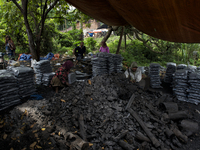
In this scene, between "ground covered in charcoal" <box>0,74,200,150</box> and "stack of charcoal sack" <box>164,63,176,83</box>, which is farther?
"stack of charcoal sack" <box>164,63,176,83</box>

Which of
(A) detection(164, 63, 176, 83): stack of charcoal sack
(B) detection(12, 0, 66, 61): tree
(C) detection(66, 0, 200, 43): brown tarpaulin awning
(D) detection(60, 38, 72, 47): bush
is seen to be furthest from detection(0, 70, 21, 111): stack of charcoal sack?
(D) detection(60, 38, 72, 47): bush

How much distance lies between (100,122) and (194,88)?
3458mm

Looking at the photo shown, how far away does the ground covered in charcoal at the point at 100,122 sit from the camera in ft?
9.11

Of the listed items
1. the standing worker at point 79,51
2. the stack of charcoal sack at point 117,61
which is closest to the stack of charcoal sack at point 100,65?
the stack of charcoal sack at point 117,61

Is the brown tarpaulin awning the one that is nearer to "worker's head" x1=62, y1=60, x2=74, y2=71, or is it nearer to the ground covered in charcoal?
the ground covered in charcoal

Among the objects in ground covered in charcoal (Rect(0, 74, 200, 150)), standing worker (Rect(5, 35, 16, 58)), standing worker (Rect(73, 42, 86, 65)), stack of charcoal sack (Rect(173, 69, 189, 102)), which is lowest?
ground covered in charcoal (Rect(0, 74, 200, 150))

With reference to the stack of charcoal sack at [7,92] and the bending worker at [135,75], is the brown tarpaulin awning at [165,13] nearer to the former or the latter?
the stack of charcoal sack at [7,92]

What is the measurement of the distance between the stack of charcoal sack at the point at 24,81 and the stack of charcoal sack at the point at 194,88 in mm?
5591

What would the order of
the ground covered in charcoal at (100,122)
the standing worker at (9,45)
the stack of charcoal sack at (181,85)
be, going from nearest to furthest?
the ground covered in charcoal at (100,122), the stack of charcoal sack at (181,85), the standing worker at (9,45)

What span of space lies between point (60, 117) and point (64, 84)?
6.22ft

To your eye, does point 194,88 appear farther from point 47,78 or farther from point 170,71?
point 47,78

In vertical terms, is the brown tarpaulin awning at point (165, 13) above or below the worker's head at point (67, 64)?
above

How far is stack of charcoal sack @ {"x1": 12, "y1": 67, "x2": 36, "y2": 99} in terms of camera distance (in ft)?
14.3

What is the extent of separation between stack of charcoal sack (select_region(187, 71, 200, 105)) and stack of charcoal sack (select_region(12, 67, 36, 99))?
5.59 m
